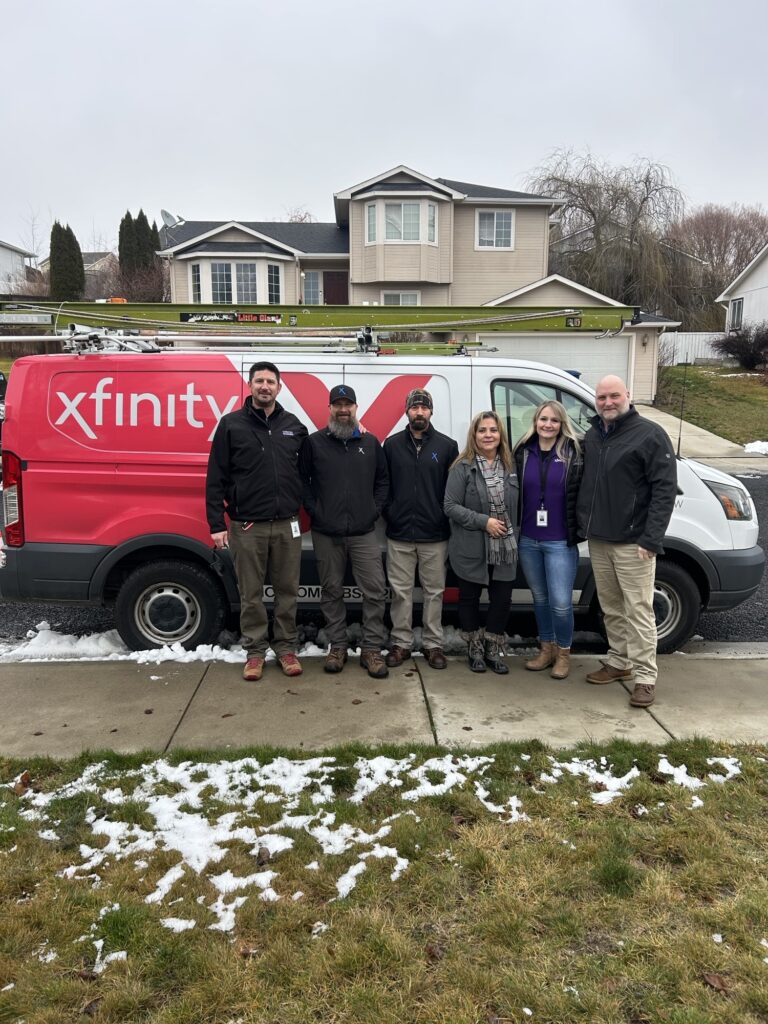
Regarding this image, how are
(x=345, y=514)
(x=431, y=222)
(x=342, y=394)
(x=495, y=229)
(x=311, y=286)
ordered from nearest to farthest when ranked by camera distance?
(x=342, y=394)
(x=345, y=514)
(x=431, y=222)
(x=495, y=229)
(x=311, y=286)

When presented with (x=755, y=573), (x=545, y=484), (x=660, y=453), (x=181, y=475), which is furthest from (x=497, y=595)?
(x=181, y=475)

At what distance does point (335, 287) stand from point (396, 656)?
2730 centimetres

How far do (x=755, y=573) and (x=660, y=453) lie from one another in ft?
4.79

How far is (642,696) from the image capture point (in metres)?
4.33

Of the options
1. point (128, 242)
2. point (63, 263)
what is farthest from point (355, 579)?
point (128, 242)

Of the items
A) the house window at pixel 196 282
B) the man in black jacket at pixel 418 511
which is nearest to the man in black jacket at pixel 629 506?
the man in black jacket at pixel 418 511

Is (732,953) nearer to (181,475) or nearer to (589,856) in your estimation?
(589,856)

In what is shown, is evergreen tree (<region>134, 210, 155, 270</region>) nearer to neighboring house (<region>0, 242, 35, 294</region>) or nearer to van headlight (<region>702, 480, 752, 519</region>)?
neighboring house (<region>0, 242, 35, 294</region>)

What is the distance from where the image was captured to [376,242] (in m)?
26.0

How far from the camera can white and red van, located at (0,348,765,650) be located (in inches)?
191

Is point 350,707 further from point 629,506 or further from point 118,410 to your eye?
point 118,410

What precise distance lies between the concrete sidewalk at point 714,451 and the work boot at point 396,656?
36.4ft

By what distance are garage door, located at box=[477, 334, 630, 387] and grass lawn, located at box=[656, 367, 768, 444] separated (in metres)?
2.53

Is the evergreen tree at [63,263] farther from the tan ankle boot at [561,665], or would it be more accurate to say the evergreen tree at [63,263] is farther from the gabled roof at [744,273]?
the tan ankle boot at [561,665]
